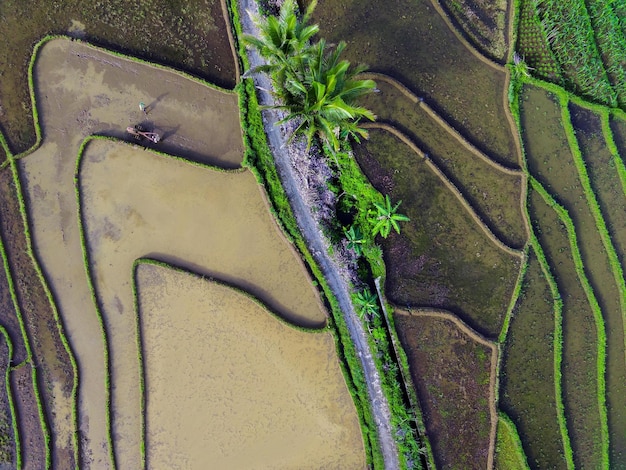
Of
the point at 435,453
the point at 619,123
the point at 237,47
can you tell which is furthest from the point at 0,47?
the point at 619,123

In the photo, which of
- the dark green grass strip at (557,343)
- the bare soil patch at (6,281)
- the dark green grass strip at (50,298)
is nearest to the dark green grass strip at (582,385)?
the dark green grass strip at (557,343)

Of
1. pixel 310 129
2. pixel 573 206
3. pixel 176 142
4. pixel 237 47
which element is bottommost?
pixel 573 206

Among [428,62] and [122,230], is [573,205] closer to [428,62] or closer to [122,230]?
[428,62]

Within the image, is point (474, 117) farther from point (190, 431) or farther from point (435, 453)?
point (190, 431)

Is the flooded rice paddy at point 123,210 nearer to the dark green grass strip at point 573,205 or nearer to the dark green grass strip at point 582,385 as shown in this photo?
the dark green grass strip at point 582,385

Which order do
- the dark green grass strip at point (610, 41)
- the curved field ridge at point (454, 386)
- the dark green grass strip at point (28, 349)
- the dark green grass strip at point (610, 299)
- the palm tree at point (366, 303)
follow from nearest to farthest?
the palm tree at point (366, 303), the curved field ridge at point (454, 386), the dark green grass strip at point (28, 349), the dark green grass strip at point (610, 299), the dark green grass strip at point (610, 41)

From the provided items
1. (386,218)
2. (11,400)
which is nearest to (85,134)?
(11,400)

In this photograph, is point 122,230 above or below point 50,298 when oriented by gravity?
above
